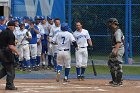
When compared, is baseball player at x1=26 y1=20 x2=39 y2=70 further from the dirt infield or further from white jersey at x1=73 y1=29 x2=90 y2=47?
the dirt infield

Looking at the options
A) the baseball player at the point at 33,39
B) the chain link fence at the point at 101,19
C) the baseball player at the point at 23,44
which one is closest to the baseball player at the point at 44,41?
the baseball player at the point at 33,39

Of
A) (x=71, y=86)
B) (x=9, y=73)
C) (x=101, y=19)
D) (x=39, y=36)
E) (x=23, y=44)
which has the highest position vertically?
(x=101, y=19)

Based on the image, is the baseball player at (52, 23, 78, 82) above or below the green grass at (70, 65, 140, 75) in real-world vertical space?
above

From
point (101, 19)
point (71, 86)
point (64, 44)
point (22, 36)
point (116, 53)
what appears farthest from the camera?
point (101, 19)

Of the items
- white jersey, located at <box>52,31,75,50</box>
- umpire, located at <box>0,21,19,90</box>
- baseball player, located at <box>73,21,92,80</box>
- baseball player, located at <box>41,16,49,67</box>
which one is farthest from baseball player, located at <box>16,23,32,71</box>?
umpire, located at <box>0,21,19,90</box>

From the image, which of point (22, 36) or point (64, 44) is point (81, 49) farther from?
point (22, 36)

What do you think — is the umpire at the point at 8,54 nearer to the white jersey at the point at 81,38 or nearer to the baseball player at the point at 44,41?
the white jersey at the point at 81,38

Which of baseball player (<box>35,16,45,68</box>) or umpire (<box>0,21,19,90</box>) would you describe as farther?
baseball player (<box>35,16,45,68</box>)

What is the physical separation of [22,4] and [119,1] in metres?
8.23

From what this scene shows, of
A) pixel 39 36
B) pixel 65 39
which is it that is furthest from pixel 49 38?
pixel 65 39

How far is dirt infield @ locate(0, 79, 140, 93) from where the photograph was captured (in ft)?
42.8

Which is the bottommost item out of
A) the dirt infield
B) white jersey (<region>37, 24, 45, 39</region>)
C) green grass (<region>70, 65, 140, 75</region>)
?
the dirt infield

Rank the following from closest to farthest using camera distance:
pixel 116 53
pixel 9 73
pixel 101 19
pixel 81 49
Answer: pixel 9 73, pixel 116 53, pixel 81 49, pixel 101 19

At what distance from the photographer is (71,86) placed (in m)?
14.1
